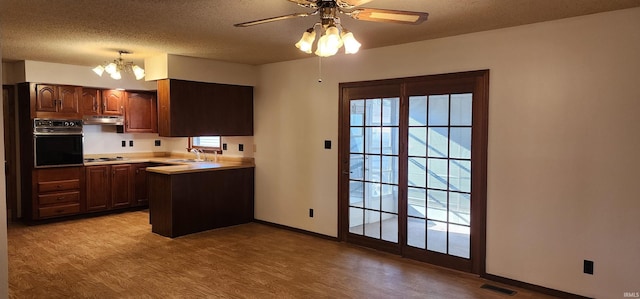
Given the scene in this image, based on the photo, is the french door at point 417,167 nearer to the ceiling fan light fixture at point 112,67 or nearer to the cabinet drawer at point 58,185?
the ceiling fan light fixture at point 112,67

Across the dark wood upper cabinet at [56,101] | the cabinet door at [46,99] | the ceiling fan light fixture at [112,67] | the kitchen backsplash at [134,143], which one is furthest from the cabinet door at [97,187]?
the ceiling fan light fixture at [112,67]

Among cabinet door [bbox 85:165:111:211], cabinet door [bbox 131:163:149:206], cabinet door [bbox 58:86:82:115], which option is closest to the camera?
cabinet door [bbox 58:86:82:115]

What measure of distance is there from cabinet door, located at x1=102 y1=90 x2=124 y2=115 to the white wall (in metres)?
4.72

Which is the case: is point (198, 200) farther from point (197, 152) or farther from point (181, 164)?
point (197, 152)

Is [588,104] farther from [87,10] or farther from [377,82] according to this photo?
[87,10]

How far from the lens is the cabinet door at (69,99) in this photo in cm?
638

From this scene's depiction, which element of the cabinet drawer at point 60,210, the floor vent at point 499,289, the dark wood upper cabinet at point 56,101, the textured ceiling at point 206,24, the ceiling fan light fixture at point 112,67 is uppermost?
the textured ceiling at point 206,24

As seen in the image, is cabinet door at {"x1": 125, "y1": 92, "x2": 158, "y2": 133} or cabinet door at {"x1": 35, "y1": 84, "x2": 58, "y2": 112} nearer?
cabinet door at {"x1": 35, "y1": 84, "x2": 58, "y2": 112}

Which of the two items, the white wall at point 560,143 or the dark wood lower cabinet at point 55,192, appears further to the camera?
the dark wood lower cabinet at point 55,192

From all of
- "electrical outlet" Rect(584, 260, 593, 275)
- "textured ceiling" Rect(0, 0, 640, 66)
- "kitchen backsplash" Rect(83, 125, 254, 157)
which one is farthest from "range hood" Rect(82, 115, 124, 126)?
"electrical outlet" Rect(584, 260, 593, 275)

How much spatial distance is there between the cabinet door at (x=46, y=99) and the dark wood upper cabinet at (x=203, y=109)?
1845 mm

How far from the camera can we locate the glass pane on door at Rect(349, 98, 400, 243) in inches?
190

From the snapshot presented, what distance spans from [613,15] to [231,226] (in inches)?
198

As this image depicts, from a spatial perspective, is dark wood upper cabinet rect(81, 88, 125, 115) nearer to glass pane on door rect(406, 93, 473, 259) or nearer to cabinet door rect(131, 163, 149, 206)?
cabinet door rect(131, 163, 149, 206)
